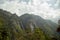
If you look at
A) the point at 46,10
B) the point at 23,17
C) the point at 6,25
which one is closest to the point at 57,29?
the point at 46,10

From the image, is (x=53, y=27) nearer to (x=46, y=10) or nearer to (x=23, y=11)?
(x=46, y=10)

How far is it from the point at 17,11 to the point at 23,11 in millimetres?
497

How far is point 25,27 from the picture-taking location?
15922mm

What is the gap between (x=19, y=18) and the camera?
1619 centimetres

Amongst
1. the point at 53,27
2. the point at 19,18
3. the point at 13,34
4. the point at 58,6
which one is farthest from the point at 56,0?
the point at 13,34

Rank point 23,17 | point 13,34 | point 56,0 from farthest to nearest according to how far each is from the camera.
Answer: point 56,0, point 23,17, point 13,34

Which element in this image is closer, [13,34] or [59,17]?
[13,34]

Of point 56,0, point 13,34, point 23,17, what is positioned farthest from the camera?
point 56,0

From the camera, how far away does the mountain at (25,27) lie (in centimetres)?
1527

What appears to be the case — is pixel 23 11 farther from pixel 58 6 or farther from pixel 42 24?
pixel 58 6

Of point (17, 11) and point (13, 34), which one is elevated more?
point (17, 11)

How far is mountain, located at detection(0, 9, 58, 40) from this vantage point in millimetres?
15273

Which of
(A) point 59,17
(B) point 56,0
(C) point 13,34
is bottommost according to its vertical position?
(C) point 13,34

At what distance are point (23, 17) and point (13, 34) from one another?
1800 mm
